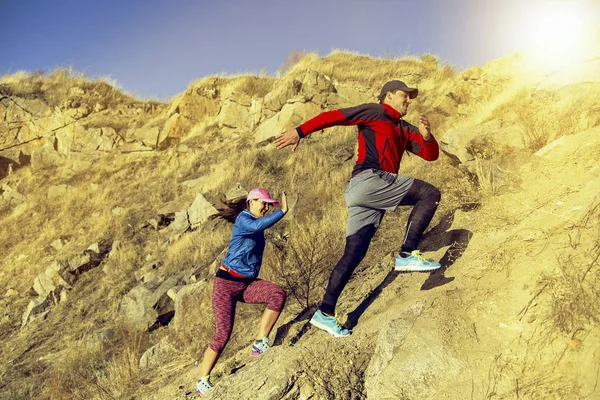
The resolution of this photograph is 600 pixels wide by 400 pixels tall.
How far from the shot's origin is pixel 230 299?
359 centimetres

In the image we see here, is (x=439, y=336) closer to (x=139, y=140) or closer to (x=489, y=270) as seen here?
(x=489, y=270)

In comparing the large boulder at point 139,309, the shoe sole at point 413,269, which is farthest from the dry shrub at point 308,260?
the large boulder at point 139,309

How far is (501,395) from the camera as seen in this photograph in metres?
2.38

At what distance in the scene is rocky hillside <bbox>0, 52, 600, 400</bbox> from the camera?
2.69 meters

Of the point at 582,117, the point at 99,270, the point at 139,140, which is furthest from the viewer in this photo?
the point at 139,140

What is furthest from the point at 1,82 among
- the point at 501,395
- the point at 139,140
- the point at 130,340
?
the point at 501,395

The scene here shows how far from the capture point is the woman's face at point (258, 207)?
370 centimetres

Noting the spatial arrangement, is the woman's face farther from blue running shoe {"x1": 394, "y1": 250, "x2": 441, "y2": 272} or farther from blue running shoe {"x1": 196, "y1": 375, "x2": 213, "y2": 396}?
blue running shoe {"x1": 196, "y1": 375, "x2": 213, "y2": 396}

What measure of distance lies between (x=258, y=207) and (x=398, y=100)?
1.49 metres

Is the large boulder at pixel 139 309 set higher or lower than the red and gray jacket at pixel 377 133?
lower

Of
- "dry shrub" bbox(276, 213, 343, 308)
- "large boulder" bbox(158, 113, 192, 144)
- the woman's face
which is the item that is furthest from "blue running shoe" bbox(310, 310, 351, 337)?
"large boulder" bbox(158, 113, 192, 144)

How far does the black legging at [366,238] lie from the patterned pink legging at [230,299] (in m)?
0.44

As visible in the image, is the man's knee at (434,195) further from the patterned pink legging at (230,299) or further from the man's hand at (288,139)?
the patterned pink legging at (230,299)

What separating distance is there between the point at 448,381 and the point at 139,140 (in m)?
17.5
